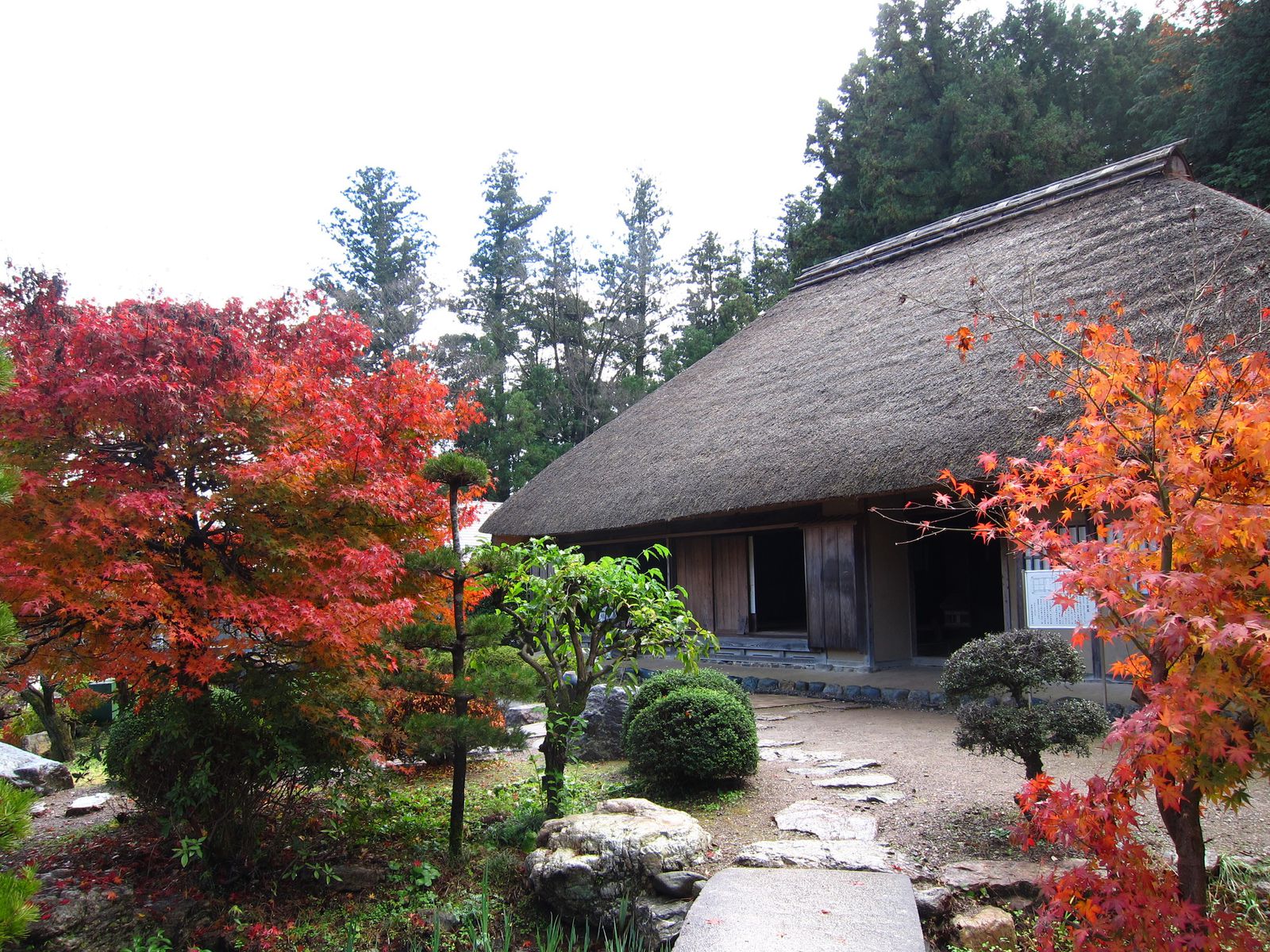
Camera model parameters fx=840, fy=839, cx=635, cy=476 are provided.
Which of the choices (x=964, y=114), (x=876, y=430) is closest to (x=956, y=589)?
(x=876, y=430)

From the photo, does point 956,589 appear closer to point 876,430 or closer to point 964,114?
point 876,430

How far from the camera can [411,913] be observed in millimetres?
3883

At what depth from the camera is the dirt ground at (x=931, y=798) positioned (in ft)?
12.7

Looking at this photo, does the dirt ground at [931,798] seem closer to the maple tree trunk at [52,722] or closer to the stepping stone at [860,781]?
the stepping stone at [860,781]

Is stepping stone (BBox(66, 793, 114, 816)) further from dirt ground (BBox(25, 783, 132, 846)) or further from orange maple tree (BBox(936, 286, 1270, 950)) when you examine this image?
orange maple tree (BBox(936, 286, 1270, 950))

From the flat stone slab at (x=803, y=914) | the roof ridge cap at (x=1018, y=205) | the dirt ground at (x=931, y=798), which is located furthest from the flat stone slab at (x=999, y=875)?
the roof ridge cap at (x=1018, y=205)

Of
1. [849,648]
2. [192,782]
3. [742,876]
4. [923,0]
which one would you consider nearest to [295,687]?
[192,782]

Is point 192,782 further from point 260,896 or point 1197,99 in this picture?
point 1197,99

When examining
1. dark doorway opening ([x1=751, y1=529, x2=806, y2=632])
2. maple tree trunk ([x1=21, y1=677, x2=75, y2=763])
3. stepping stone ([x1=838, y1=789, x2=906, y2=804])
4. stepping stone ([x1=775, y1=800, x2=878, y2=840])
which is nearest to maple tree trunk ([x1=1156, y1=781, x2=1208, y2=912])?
stepping stone ([x1=775, y1=800, x2=878, y2=840])

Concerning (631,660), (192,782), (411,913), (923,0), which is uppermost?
(923,0)

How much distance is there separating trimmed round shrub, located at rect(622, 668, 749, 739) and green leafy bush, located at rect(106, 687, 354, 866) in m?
2.00

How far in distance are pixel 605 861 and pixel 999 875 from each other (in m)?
1.67

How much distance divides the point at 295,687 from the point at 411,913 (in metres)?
1.17

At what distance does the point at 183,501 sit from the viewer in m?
3.74
